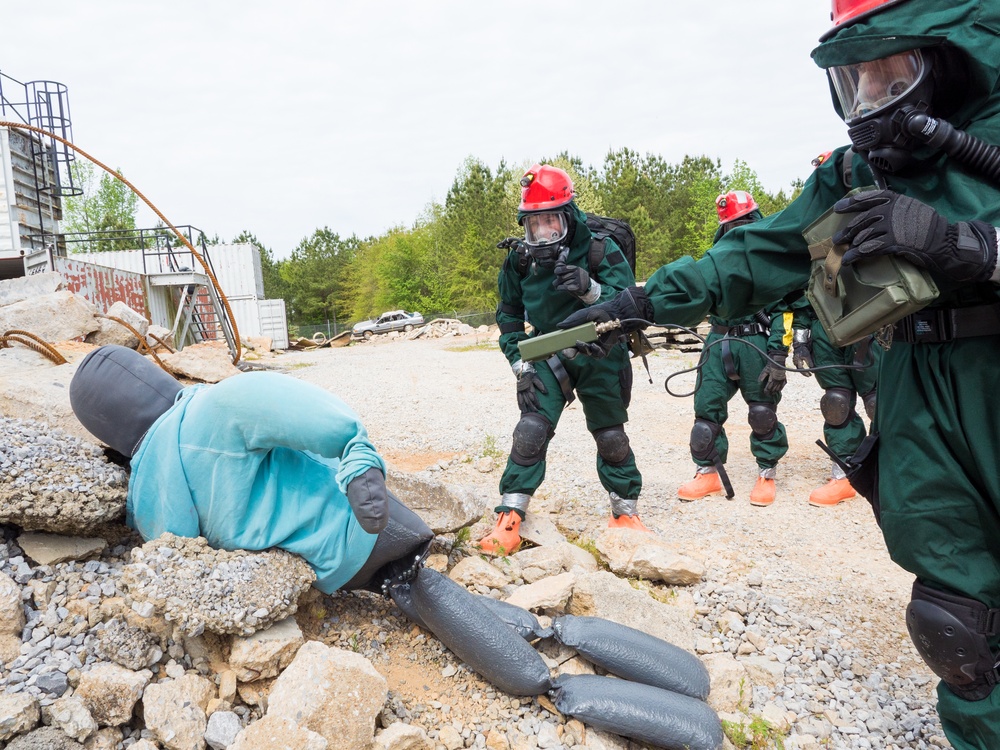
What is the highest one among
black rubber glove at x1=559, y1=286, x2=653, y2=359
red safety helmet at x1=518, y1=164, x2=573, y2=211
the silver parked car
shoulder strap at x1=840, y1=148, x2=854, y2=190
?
red safety helmet at x1=518, y1=164, x2=573, y2=211

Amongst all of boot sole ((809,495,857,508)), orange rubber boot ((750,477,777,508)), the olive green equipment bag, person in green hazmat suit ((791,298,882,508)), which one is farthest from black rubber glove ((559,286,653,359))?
boot sole ((809,495,857,508))

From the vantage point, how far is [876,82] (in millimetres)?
1845

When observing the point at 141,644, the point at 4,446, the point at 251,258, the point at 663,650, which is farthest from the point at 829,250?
the point at 251,258

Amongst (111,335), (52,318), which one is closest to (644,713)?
(52,318)

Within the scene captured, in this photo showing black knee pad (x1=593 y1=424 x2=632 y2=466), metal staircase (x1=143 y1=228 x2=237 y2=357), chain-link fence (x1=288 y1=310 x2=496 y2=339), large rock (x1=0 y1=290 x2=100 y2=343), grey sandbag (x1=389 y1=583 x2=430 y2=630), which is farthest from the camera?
chain-link fence (x1=288 y1=310 x2=496 y2=339)

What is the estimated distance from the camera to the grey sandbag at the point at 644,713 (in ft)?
7.43

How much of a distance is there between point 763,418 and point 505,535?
8.40 ft

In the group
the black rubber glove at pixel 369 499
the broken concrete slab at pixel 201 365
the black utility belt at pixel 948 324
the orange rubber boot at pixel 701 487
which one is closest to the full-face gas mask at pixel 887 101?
the black utility belt at pixel 948 324

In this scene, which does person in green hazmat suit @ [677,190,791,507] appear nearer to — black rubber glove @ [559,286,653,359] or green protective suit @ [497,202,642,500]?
green protective suit @ [497,202,642,500]

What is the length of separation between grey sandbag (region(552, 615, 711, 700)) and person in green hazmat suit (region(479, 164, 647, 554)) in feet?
4.04

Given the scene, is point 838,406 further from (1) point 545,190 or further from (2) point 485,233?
(2) point 485,233

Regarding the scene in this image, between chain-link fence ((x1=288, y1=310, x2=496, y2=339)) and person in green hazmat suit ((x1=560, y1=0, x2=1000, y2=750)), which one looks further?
chain-link fence ((x1=288, y1=310, x2=496, y2=339))

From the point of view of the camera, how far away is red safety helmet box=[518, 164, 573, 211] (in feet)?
13.0

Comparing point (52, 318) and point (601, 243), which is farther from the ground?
point (601, 243)
